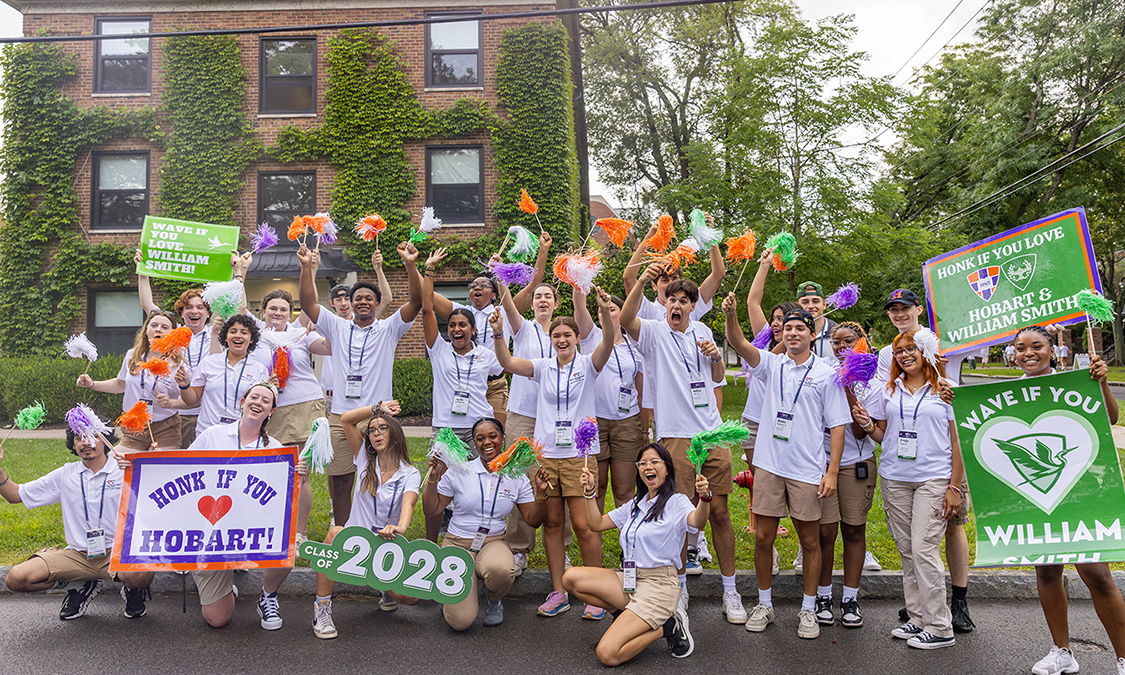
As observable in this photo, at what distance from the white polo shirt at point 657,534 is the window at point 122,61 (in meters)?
16.9

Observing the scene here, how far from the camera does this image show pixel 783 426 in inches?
199

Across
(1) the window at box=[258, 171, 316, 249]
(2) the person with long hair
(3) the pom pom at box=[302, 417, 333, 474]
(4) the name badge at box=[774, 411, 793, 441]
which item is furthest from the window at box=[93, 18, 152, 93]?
(4) the name badge at box=[774, 411, 793, 441]

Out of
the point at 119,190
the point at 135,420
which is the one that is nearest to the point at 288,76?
the point at 119,190

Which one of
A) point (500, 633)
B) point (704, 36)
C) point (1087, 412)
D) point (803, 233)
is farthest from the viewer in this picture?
point (704, 36)

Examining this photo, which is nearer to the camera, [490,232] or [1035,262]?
[1035,262]

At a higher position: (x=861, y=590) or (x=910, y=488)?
(x=910, y=488)

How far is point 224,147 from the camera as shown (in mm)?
16156

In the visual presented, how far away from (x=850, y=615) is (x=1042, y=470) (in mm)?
1588

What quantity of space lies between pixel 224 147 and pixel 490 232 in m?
6.27

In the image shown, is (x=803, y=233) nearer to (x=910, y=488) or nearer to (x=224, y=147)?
(x=910, y=488)

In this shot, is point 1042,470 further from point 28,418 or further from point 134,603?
point 28,418

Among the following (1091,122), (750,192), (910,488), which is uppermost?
(1091,122)

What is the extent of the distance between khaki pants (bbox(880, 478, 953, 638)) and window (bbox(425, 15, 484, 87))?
562 inches

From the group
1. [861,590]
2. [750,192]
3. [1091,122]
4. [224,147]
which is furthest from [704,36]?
[861,590]
